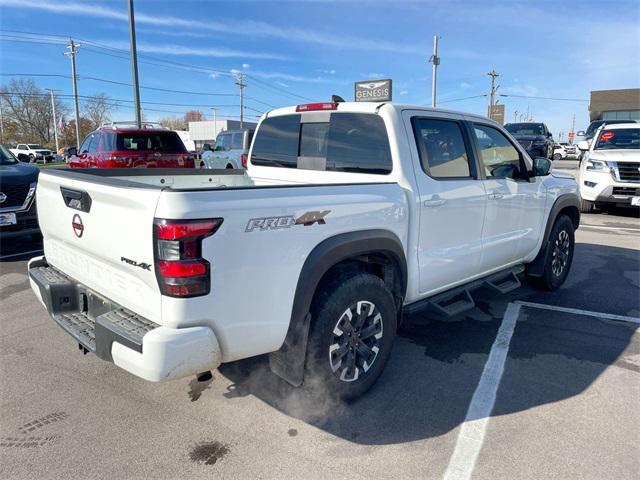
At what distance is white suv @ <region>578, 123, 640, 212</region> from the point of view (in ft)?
31.8

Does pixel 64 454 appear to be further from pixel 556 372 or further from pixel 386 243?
pixel 556 372

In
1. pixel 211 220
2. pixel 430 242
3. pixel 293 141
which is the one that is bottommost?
pixel 430 242

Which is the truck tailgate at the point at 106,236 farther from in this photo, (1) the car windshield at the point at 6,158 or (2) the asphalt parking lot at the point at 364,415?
(1) the car windshield at the point at 6,158

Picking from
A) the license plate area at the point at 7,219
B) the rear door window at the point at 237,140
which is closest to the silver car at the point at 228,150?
the rear door window at the point at 237,140

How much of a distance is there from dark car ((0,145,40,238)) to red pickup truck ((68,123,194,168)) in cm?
324

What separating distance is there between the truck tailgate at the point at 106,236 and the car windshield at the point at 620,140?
11589mm

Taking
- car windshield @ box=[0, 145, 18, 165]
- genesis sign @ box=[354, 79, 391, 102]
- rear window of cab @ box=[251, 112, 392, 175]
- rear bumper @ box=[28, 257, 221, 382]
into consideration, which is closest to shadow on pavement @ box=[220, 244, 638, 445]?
rear bumper @ box=[28, 257, 221, 382]

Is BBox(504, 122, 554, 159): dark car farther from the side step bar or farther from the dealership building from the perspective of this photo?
the dealership building

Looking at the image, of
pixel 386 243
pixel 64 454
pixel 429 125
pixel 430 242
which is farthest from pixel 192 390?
pixel 429 125

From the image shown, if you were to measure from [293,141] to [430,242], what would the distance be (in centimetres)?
148

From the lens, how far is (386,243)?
3.04 metres

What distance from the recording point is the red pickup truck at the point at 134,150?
10250 millimetres

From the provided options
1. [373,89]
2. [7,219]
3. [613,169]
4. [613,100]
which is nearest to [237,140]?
[373,89]

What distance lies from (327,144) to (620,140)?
10092 mm
